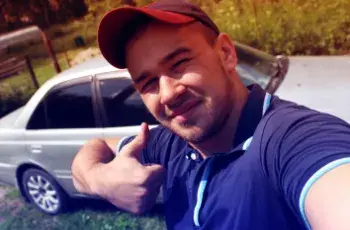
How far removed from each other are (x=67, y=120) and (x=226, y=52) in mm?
1754

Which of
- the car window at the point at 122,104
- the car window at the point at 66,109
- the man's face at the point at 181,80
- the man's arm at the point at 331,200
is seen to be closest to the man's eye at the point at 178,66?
the man's face at the point at 181,80

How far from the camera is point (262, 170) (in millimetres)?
740

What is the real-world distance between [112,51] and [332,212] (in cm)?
54

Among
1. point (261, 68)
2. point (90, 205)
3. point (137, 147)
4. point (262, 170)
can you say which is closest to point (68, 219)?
point (90, 205)

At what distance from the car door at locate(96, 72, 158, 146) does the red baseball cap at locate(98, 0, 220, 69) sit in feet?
4.37

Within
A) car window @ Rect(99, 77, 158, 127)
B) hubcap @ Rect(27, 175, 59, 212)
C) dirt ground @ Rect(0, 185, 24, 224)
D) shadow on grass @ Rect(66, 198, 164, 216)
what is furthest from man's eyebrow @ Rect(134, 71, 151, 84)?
dirt ground @ Rect(0, 185, 24, 224)

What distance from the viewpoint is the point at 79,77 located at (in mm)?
2535

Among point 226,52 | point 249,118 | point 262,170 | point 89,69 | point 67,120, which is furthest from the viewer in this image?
point 67,120

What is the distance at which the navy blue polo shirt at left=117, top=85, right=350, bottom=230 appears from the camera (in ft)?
2.18

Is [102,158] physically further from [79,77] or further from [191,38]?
[79,77]

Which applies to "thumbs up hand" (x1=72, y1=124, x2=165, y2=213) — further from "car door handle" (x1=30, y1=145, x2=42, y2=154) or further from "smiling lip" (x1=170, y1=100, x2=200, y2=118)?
"car door handle" (x1=30, y1=145, x2=42, y2=154)

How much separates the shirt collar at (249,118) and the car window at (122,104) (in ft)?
4.62

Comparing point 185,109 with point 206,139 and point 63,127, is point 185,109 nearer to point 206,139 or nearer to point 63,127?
point 206,139

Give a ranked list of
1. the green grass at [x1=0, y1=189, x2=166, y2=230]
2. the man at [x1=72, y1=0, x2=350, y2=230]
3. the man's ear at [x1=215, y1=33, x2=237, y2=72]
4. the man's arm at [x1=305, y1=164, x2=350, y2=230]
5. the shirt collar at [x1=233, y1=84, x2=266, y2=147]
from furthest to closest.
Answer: the green grass at [x1=0, y1=189, x2=166, y2=230] → the man's ear at [x1=215, y1=33, x2=237, y2=72] → the shirt collar at [x1=233, y1=84, x2=266, y2=147] → the man at [x1=72, y1=0, x2=350, y2=230] → the man's arm at [x1=305, y1=164, x2=350, y2=230]
